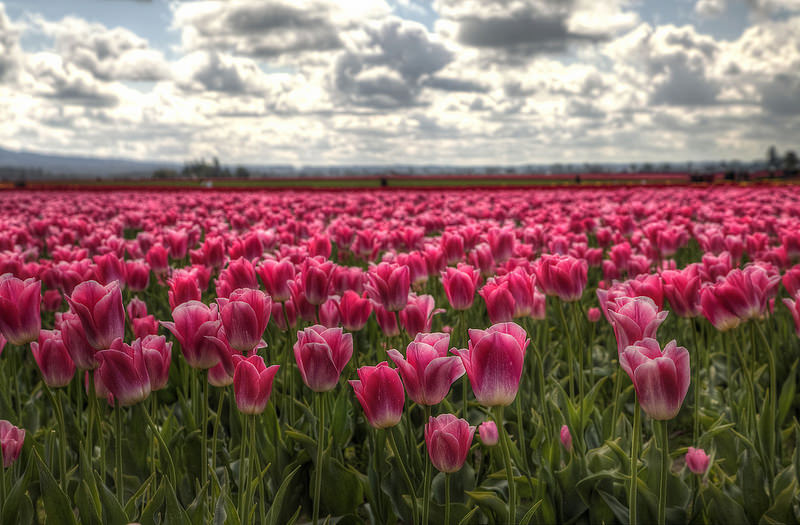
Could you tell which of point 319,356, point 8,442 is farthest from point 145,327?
point 319,356

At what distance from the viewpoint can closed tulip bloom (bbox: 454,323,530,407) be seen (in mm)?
1614

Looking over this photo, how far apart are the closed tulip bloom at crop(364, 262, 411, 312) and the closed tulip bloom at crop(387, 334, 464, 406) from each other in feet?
3.31

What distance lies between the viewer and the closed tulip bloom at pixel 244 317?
1938 mm

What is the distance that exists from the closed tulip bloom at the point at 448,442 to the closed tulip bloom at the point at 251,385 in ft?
1.71

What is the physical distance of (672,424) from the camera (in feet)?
13.3

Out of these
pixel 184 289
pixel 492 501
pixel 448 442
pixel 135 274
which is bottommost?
pixel 492 501

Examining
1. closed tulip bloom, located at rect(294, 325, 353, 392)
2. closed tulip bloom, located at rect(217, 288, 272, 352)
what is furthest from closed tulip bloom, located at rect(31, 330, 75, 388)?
closed tulip bloom, located at rect(294, 325, 353, 392)

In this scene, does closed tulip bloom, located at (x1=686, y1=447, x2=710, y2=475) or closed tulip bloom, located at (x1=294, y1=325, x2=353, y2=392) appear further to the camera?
closed tulip bloom, located at (x1=686, y1=447, x2=710, y2=475)

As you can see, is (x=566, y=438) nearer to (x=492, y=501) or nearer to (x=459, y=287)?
(x=492, y=501)

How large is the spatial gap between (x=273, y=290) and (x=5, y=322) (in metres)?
1.17

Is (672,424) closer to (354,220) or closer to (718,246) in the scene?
(718,246)

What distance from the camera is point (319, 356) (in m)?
1.85

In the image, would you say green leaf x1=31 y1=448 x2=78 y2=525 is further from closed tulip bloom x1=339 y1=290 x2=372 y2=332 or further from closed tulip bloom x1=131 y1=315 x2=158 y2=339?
closed tulip bloom x1=339 y1=290 x2=372 y2=332

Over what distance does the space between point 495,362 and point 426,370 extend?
20cm
